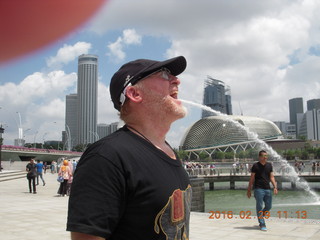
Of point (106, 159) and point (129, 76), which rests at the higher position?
point (129, 76)

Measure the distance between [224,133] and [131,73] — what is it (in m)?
119

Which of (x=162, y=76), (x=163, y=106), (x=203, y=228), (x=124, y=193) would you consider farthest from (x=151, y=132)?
(x=203, y=228)

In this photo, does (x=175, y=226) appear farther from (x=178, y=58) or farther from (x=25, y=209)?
(x=25, y=209)

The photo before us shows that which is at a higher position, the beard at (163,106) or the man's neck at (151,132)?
the beard at (163,106)

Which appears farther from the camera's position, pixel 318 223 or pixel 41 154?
pixel 41 154

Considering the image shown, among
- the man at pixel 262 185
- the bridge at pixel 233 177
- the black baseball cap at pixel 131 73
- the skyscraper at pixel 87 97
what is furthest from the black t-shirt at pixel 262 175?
the skyscraper at pixel 87 97

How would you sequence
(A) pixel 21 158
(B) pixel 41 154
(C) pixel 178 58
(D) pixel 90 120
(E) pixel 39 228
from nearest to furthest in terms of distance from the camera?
(C) pixel 178 58, (E) pixel 39 228, (B) pixel 41 154, (A) pixel 21 158, (D) pixel 90 120

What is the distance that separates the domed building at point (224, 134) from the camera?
11362cm

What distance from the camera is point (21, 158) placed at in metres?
83.4

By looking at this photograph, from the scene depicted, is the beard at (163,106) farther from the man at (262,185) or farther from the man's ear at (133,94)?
the man at (262,185)

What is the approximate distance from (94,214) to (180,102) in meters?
0.85

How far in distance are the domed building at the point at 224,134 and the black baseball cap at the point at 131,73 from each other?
11190 centimetres

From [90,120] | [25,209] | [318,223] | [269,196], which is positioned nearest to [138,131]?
[269,196]

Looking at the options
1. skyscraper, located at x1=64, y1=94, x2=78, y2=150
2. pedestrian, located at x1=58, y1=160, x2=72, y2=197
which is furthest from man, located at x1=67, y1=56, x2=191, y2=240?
skyscraper, located at x1=64, y1=94, x2=78, y2=150
